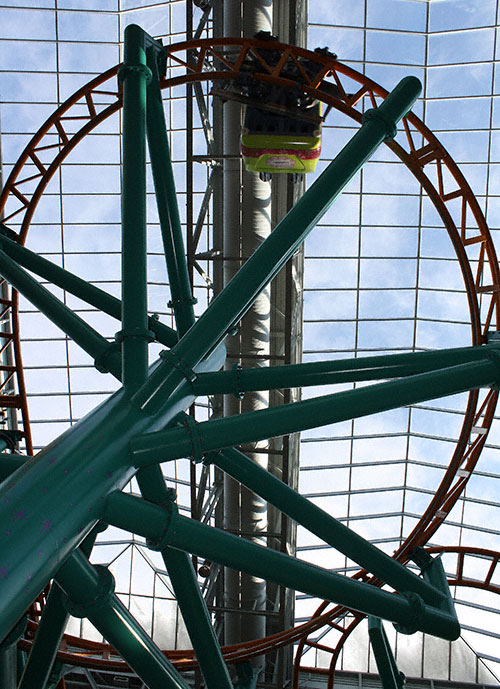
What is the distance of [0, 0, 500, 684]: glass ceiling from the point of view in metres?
25.1

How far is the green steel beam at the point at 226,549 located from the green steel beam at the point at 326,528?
848 mm

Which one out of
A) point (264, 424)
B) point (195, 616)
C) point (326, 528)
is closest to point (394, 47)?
point (326, 528)

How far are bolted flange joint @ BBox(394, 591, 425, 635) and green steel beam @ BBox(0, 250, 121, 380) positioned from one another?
3.37 m

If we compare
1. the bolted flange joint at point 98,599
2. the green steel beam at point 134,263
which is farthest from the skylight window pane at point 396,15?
the bolted flange joint at point 98,599

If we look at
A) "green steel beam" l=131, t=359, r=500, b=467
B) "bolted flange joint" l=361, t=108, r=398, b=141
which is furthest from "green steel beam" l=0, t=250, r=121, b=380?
"bolted flange joint" l=361, t=108, r=398, b=141

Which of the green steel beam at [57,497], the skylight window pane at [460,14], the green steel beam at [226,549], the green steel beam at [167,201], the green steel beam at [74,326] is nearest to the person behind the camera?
the green steel beam at [57,497]

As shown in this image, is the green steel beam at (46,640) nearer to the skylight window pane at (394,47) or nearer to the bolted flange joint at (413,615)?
the bolted flange joint at (413,615)

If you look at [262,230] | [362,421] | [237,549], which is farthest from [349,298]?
[237,549]

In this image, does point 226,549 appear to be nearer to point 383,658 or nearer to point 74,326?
point 74,326

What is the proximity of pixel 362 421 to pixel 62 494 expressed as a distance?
989 inches

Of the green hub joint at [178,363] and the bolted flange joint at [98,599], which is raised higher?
the green hub joint at [178,363]

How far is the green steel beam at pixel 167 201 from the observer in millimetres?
7199

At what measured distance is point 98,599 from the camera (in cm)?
529

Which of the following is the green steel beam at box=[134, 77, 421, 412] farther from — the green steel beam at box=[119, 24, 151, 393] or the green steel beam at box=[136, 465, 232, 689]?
the green steel beam at box=[136, 465, 232, 689]
